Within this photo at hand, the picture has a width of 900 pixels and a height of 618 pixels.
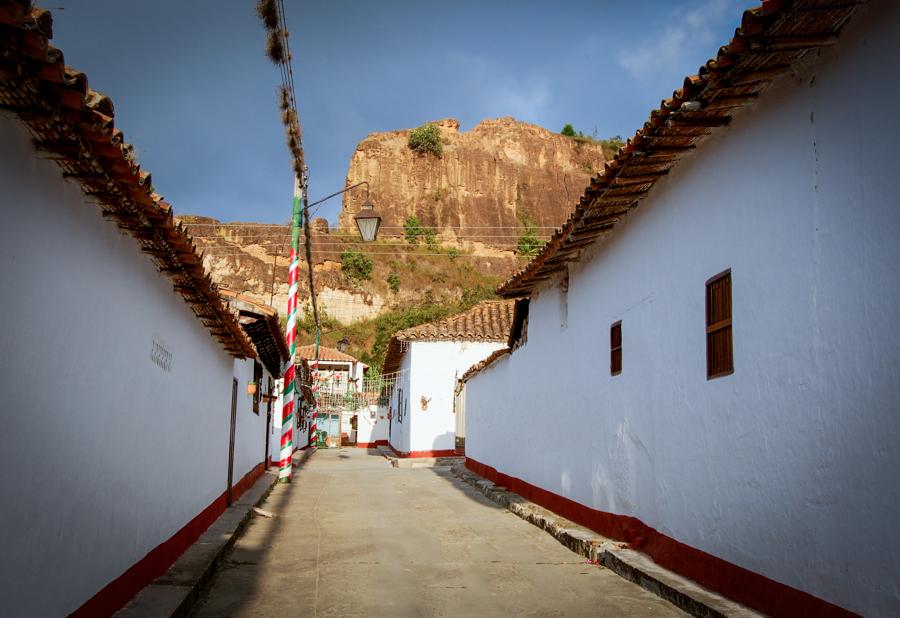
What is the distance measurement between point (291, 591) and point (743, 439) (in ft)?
13.2

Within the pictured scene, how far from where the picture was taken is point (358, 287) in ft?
233

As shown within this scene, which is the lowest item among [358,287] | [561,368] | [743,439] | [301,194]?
[743,439]

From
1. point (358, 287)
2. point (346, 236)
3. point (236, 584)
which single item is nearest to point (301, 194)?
point (236, 584)

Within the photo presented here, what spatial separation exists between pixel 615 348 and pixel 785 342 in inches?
168

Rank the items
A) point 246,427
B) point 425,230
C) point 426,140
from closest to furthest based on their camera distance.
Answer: point 246,427 → point 425,230 → point 426,140

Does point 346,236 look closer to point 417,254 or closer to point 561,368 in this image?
point 417,254

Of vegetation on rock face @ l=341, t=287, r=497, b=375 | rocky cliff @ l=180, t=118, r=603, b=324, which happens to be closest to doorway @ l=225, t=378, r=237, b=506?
vegetation on rock face @ l=341, t=287, r=497, b=375

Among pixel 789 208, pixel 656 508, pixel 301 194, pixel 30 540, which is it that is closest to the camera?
pixel 30 540

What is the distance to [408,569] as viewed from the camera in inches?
327

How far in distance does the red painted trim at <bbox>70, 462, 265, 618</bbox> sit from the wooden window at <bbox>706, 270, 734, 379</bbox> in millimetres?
4597

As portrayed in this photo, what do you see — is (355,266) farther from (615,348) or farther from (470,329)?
(615,348)

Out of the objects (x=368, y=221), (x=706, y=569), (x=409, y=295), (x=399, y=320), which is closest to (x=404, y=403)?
(x=368, y=221)

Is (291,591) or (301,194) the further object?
(301,194)

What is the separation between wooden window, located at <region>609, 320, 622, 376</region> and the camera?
9375 millimetres
